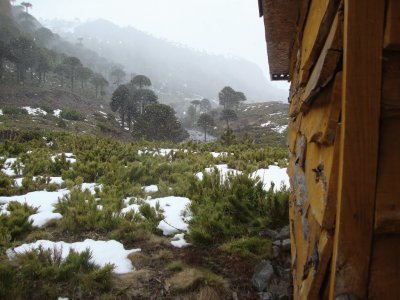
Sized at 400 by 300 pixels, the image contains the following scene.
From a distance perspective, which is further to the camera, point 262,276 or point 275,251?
point 275,251

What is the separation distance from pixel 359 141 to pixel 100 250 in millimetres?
3749

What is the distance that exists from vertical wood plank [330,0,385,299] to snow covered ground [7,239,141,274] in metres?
2.96

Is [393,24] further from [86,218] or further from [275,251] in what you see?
[86,218]

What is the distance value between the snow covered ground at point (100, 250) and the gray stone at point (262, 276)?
1.53m

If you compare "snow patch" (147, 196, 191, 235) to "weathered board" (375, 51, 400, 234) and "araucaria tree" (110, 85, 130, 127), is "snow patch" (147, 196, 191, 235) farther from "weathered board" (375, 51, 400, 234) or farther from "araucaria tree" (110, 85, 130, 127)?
"araucaria tree" (110, 85, 130, 127)

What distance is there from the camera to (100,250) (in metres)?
4.08

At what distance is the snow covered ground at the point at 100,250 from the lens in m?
3.76

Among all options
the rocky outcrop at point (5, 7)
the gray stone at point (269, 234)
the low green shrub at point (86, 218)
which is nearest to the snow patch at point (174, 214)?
the low green shrub at point (86, 218)

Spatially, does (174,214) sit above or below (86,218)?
below

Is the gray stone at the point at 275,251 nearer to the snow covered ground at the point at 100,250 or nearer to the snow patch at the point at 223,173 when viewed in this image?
the snow covered ground at the point at 100,250

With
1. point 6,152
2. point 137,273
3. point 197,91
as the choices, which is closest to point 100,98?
point 6,152

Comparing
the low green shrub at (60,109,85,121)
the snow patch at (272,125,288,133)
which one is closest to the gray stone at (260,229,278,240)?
the low green shrub at (60,109,85,121)

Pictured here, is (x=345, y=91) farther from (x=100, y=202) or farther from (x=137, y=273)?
(x=100, y=202)

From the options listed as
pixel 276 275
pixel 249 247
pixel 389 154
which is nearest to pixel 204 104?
pixel 249 247
